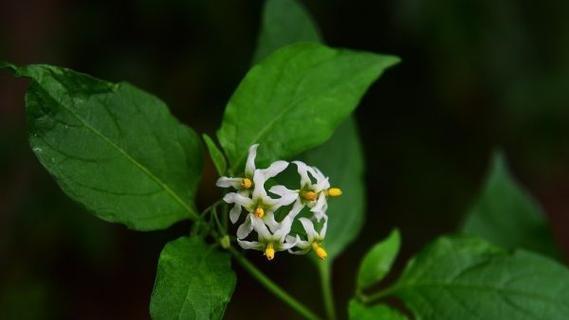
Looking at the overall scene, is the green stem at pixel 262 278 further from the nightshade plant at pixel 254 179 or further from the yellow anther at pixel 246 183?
the yellow anther at pixel 246 183

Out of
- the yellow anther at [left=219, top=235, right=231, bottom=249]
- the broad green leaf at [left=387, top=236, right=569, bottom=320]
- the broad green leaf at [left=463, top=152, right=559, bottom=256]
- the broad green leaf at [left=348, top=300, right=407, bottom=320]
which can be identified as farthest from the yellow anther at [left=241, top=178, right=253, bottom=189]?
the broad green leaf at [left=463, top=152, right=559, bottom=256]

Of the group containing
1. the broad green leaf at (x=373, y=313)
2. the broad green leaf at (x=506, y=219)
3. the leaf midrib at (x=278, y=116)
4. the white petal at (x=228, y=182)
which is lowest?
the broad green leaf at (x=506, y=219)

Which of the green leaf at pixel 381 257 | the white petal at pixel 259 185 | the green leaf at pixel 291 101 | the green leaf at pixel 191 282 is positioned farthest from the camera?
the green leaf at pixel 381 257

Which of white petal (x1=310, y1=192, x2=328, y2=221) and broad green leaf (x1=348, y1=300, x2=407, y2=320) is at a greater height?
white petal (x1=310, y1=192, x2=328, y2=221)

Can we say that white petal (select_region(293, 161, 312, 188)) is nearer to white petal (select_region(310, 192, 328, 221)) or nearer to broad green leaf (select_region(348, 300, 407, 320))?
white petal (select_region(310, 192, 328, 221))

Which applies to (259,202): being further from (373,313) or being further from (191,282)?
(373,313)

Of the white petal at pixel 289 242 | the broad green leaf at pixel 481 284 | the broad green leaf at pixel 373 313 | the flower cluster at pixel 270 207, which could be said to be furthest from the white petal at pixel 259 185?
the broad green leaf at pixel 481 284

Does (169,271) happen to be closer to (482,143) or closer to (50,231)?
(50,231)
